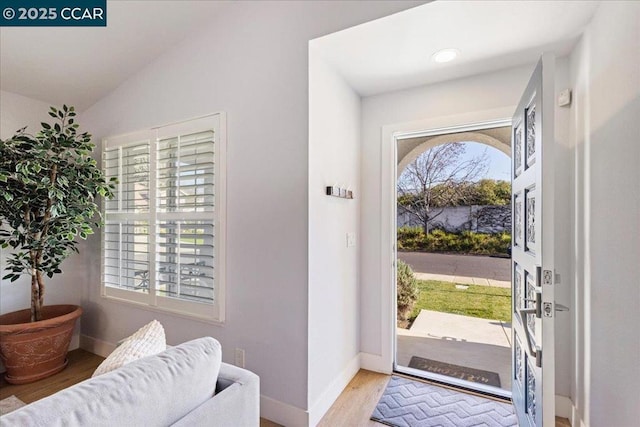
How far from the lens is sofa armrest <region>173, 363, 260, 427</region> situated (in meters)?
0.93

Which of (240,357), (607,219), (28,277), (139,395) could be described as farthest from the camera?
(28,277)

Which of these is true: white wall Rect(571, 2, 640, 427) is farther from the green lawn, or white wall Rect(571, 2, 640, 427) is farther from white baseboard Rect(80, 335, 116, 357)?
white baseboard Rect(80, 335, 116, 357)

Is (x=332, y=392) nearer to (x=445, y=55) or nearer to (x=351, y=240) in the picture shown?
(x=351, y=240)

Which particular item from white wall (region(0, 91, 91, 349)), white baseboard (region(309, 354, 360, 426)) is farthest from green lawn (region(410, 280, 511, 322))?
white wall (region(0, 91, 91, 349))

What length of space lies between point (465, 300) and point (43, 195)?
3599mm

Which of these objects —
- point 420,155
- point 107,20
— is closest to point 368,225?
point 420,155

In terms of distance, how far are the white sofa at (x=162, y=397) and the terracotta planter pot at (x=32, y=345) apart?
222 cm

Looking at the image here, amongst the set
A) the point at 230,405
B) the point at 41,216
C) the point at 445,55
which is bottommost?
the point at 230,405

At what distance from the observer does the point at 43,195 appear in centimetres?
233

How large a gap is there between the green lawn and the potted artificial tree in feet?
9.67

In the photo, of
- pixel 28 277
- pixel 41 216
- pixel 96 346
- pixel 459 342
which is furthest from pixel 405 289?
pixel 28 277

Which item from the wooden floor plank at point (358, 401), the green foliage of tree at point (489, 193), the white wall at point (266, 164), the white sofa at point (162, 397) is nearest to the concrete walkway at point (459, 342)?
the wooden floor plank at point (358, 401)

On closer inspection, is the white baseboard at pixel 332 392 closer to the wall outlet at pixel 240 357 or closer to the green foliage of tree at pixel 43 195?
the wall outlet at pixel 240 357

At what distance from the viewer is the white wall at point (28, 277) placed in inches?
103
